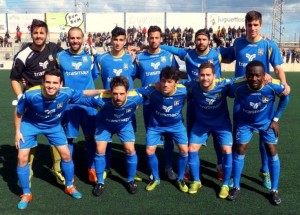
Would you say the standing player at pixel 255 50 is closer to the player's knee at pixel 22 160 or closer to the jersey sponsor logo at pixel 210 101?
the jersey sponsor logo at pixel 210 101

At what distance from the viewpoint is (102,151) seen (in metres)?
4.24

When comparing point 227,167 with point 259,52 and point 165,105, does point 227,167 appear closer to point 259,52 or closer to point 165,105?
point 165,105

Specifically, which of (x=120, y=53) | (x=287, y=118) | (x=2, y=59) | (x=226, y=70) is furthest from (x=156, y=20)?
(x=120, y=53)

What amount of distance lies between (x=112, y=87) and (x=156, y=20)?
29.5 m

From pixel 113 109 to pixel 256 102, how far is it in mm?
1666

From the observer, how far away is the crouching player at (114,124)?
4.13m

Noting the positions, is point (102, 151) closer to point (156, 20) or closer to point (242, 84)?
point (242, 84)

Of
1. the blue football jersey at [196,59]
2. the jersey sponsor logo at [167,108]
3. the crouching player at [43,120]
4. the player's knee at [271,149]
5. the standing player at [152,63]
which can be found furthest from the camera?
the standing player at [152,63]

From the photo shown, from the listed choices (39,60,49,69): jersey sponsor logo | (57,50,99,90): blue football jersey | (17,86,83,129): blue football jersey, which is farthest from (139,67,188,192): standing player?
(39,60,49,69): jersey sponsor logo

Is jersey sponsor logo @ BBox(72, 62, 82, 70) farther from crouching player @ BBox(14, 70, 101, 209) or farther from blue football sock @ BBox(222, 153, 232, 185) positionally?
blue football sock @ BBox(222, 153, 232, 185)

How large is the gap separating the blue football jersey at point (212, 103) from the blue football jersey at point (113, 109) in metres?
0.69

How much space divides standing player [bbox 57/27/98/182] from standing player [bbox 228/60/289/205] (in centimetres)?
186

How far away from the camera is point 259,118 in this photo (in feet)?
13.1

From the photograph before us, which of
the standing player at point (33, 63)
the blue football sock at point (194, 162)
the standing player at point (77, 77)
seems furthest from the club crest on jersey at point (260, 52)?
the standing player at point (33, 63)
